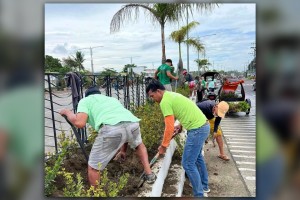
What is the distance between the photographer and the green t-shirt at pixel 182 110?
2.59 metres

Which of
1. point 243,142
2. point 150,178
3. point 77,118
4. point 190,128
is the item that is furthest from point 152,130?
point 243,142

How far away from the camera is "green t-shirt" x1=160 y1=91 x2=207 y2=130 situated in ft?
8.50

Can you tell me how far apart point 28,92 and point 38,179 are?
0.45m

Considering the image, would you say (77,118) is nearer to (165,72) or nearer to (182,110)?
(182,110)

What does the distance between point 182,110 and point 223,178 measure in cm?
130

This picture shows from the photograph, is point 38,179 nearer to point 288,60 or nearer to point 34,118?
point 34,118

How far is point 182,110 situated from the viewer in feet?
8.83

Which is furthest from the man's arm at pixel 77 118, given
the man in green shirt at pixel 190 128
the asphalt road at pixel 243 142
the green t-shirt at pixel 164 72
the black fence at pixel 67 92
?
the green t-shirt at pixel 164 72

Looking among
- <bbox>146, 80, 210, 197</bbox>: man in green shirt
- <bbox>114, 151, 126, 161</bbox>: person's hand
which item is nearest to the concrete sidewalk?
<bbox>146, 80, 210, 197</bbox>: man in green shirt

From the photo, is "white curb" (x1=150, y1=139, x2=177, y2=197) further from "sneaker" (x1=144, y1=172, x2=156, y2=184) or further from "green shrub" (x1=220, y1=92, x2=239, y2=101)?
"green shrub" (x1=220, y1=92, x2=239, y2=101)

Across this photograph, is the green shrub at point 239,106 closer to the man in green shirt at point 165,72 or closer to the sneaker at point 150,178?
the man in green shirt at point 165,72

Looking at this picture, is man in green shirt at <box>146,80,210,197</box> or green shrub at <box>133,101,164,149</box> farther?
green shrub at <box>133,101,164,149</box>

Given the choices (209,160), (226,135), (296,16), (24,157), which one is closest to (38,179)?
(24,157)

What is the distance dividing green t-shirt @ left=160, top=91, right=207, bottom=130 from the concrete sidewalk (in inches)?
30.6
